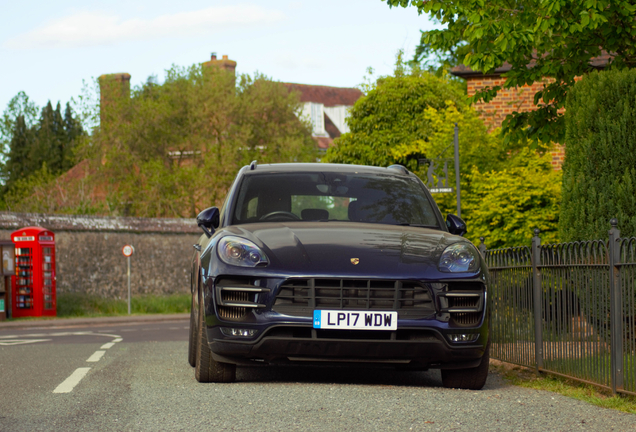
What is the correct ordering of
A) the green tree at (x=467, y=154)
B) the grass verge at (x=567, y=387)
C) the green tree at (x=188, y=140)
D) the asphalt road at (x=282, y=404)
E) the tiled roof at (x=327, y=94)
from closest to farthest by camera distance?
the asphalt road at (x=282, y=404), the grass verge at (x=567, y=387), the green tree at (x=467, y=154), the green tree at (x=188, y=140), the tiled roof at (x=327, y=94)

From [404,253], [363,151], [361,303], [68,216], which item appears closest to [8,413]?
[361,303]

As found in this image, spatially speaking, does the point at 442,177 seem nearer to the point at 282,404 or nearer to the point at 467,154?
the point at 467,154

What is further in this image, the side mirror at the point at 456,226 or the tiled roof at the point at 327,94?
the tiled roof at the point at 327,94

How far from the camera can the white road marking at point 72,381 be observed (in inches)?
270

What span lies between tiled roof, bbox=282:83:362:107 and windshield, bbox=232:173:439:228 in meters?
62.6

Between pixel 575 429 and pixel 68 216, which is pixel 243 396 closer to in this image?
pixel 575 429

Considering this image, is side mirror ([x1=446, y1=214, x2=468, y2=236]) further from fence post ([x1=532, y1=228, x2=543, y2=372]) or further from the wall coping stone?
the wall coping stone

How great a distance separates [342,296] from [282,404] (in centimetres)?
90

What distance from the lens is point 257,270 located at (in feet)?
20.0

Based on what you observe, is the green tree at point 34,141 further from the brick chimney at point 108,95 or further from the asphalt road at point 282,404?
the asphalt road at point 282,404

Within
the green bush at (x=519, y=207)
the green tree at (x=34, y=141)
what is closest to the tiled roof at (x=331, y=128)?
the green tree at (x=34, y=141)

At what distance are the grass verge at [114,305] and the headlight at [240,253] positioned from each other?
71.0 feet

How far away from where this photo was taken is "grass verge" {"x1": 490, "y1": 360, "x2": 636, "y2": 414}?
595 cm

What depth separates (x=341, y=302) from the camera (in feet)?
19.8
